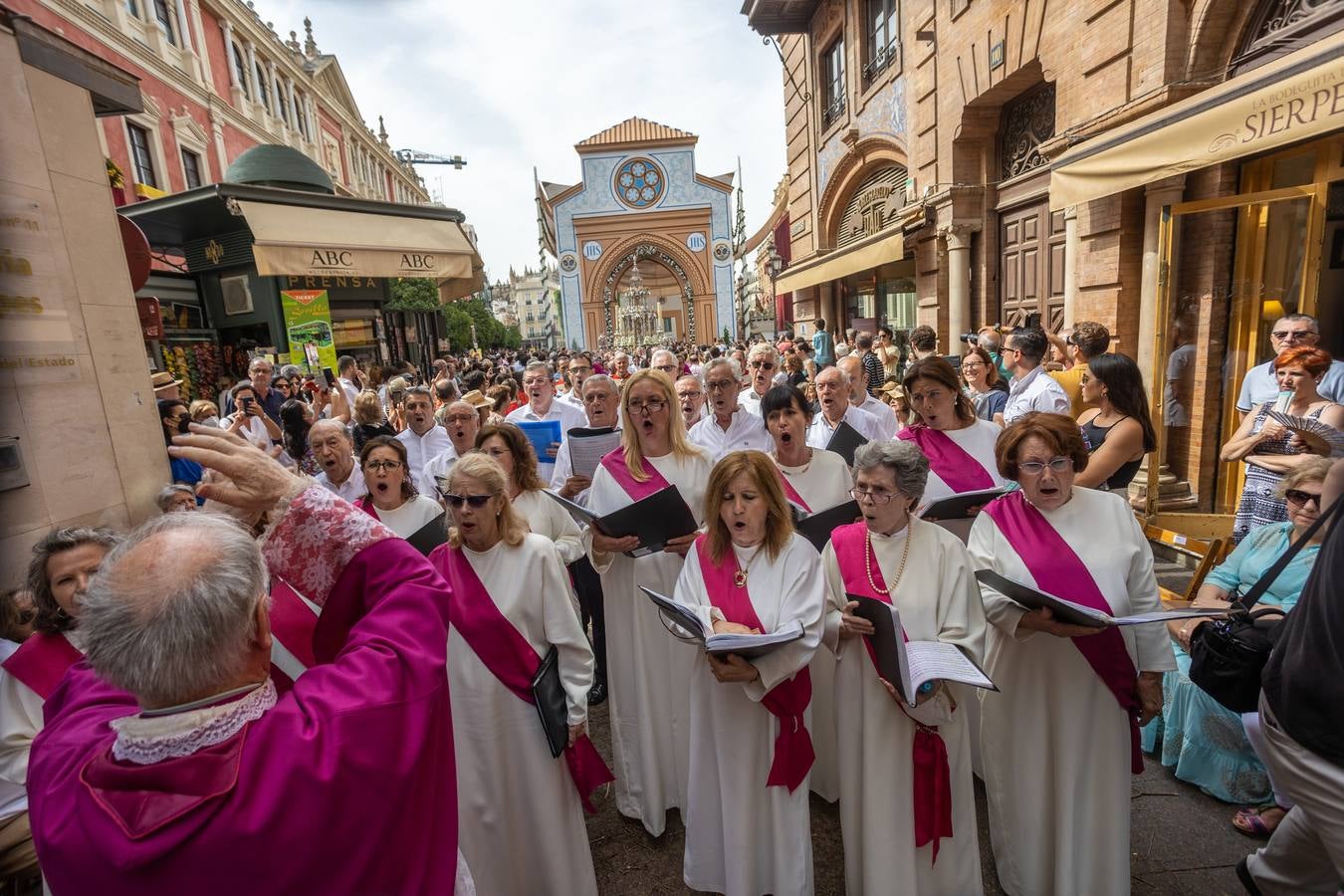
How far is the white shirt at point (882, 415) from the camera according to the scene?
178 inches

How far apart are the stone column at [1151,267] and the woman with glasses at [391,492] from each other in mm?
6071

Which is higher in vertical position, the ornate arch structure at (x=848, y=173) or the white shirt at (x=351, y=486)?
the ornate arch structure at (x=848, y=173)

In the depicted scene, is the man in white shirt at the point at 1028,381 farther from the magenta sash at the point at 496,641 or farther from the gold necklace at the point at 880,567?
the magenta sash at the point at 496,641

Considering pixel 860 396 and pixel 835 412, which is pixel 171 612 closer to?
pixel 835 412

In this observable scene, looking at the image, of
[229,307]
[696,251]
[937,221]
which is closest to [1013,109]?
[937,221]

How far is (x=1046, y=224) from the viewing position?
7.55 meters

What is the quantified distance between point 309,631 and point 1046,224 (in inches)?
338

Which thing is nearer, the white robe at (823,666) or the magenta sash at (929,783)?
the magenta sash at (929,783)

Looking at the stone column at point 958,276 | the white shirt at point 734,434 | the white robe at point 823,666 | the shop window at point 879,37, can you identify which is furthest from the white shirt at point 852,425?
the shop window at point 879,37

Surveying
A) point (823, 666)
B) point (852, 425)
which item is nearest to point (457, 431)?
point (852, 425)

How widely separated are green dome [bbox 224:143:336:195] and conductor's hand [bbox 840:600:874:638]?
46.3ft

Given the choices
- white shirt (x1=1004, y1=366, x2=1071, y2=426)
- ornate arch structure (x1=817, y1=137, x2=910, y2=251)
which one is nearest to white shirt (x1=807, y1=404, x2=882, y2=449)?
white shirt (x1=1004, y1=366, x2=1071, y2=426)

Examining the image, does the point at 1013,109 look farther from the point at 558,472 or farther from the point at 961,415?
the point at 558,472

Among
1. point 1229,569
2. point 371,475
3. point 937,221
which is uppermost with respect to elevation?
point 937,221
